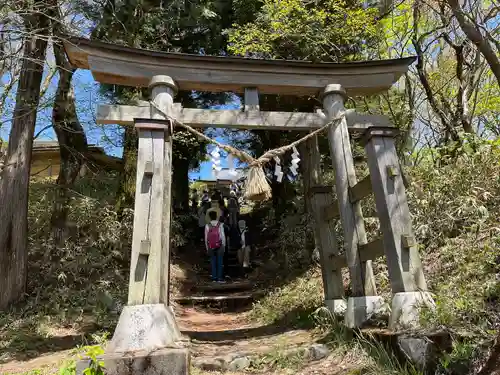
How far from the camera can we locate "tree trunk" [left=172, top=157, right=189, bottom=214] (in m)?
14.0

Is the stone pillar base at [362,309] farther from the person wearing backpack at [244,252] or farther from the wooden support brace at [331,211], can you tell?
the person wearing backpack at [244,252]

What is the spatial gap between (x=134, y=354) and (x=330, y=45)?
25.0 ft

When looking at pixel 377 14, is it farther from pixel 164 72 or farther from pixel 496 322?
pixel 496 322

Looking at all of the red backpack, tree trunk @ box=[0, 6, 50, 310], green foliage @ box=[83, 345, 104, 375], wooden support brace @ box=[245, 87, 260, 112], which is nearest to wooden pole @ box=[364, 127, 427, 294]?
wooden support brace @ box=[245, 87, 260, 112]

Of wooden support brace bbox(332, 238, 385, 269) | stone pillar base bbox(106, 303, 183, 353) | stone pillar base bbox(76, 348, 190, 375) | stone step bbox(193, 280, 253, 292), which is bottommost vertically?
stone pillar base bbox(76, 348, 190, 375)

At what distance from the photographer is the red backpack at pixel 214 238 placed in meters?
8.62

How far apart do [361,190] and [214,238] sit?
15.1 ft

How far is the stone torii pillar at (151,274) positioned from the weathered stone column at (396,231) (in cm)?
215

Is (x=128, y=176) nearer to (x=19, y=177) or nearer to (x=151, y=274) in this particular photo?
(x=19, y=177)

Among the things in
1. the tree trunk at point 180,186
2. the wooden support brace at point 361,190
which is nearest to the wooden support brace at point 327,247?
the wooden support brace at point 361,190

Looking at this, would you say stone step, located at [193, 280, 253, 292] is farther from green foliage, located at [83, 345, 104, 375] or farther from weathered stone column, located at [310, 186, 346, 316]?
green foliage, located at [83, 345, 104, 375]

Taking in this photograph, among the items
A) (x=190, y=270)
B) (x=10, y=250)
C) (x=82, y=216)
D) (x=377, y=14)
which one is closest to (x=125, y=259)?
(x=82, y=216)

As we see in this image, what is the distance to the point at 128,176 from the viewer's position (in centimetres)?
847

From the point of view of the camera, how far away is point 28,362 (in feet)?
14.8
